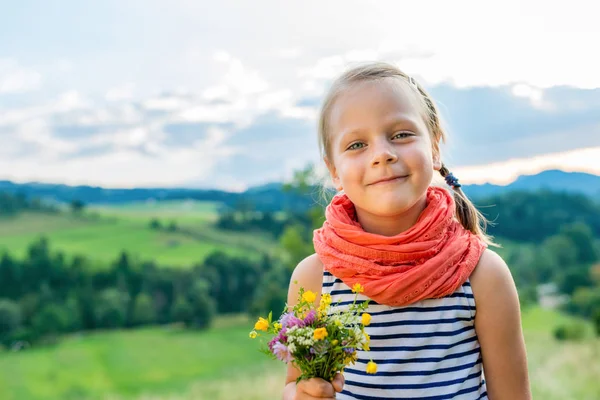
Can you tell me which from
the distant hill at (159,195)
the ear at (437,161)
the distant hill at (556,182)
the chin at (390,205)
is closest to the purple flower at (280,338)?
the chin at (390,205)

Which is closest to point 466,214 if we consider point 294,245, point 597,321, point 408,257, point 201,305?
point 408,257

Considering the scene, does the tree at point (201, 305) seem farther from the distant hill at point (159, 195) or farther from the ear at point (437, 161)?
the ear at point (437, 161)

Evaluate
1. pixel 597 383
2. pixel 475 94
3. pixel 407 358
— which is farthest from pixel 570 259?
pixel 407 358

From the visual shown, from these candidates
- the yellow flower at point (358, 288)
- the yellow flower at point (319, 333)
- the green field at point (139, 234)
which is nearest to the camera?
the yellow flower at point (319, 333)

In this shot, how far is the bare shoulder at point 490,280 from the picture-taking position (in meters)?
1.50

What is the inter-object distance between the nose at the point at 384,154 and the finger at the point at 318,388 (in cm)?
52

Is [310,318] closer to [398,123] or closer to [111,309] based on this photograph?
[398,123]

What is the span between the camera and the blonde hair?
158 centimetres

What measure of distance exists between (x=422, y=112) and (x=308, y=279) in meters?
0.53

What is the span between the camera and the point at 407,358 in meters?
1.50

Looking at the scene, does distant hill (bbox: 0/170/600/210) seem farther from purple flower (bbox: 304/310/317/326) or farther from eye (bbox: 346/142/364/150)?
purple flower (bbox: 304/310/317/326)

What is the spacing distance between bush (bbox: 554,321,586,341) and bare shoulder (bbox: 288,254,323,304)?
5385mm

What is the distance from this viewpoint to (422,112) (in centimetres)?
158

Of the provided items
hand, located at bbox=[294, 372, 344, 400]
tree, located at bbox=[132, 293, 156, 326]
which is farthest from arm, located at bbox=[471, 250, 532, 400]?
tree, located at bbox=[132, 293, 156, 326]
